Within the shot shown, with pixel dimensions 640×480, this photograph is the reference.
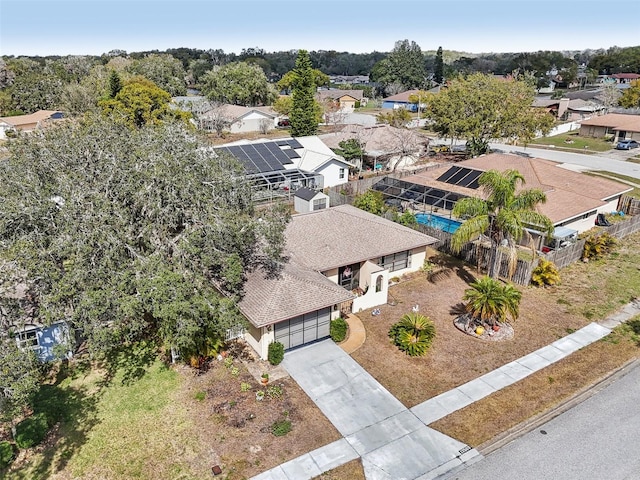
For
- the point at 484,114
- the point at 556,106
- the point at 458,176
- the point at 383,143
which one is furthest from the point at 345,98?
the point at 458,176

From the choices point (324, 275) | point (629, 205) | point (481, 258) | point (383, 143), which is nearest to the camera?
point (324, 275)

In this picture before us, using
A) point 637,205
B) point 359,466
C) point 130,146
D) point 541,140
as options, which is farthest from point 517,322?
point 541,140

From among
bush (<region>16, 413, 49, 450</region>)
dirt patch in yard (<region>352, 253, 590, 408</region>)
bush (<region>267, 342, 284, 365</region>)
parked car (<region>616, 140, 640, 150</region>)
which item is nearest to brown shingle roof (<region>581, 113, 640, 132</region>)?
parked car (<region>616, 140, 640, 150</region>)

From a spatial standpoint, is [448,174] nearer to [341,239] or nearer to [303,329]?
[341,239]

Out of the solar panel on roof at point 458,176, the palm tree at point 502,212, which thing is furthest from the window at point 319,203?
the palm tree at point 502,212

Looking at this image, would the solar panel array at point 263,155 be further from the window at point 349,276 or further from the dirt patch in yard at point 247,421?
the dirt patch in yard at point 247,421
